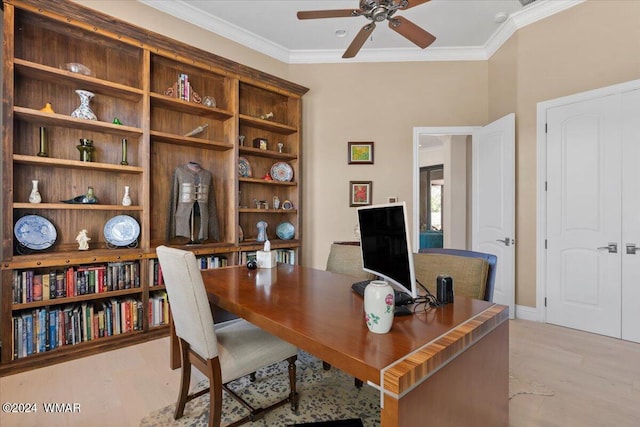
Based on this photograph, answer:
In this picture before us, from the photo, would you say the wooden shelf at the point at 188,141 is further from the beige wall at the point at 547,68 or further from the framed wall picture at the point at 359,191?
the beige wall at the point at 547,68

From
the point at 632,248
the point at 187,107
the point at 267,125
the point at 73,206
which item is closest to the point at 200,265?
the point at 73,206

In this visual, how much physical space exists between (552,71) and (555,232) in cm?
164

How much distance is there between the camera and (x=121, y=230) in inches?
107

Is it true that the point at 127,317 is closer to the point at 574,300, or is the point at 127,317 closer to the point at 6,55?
the point at 6,55

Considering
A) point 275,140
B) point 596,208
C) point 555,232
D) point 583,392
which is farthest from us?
point 275,140

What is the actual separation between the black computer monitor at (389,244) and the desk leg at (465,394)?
312 mm

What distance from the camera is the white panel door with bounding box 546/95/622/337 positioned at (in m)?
2.82

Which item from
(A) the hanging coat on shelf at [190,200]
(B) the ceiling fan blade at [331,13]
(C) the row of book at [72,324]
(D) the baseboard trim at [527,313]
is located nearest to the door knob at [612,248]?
(D) the baseboard trim at [527,313]

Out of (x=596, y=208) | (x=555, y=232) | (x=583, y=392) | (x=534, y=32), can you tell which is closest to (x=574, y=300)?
(x=555, y=232)

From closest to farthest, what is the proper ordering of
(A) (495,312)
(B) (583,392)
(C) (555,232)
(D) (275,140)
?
1. (A) (495,312)
2. (B) (583,392)
3. (C) (555,232)
4. (D) (275,140)

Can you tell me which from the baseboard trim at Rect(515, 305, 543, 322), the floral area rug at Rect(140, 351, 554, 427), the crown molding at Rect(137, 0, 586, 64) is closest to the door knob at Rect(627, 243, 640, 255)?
the baseboard trim at Rect(515, 305, 543, 322)

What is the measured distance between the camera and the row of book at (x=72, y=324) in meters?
2.20

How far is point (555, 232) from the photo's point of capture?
10.4 ft

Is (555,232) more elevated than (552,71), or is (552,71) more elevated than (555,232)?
(552,71)
